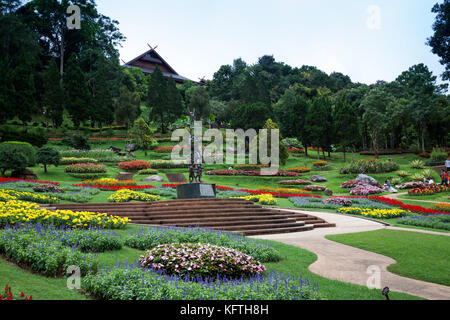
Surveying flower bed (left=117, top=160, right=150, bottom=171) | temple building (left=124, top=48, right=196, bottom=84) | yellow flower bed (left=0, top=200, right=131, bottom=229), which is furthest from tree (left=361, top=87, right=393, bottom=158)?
temple building (left=124, top=48, right=196, bottom=84)

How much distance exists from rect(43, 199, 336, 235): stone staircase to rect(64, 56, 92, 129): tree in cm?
3832

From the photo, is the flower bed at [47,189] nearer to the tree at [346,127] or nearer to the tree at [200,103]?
the tree at [346,127]

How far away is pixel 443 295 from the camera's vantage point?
6133 mm

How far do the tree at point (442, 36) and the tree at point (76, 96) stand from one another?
4369 cm

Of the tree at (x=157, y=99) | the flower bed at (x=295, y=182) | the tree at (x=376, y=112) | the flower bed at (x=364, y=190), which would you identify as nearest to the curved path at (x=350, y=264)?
the flower bed at (x=364, y=190)

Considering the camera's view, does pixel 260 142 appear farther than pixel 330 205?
Yes

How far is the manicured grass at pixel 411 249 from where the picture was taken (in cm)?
757

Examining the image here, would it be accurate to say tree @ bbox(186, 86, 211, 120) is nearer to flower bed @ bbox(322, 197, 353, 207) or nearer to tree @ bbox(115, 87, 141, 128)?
tree @ bbox(115, 87, 141, 128)

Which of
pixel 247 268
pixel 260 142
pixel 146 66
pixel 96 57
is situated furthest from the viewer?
pixel 146 66

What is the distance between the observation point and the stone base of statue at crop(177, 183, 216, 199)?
672 inches
